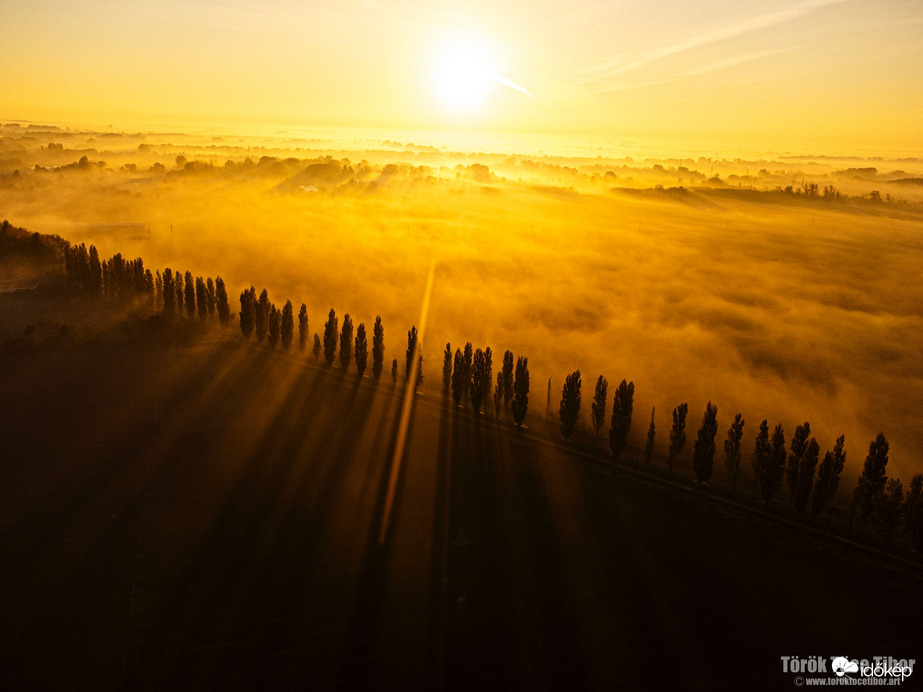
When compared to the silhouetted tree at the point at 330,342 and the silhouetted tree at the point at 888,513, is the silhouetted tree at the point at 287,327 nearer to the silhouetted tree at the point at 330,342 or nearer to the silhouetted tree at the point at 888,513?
the silhouetted tree at the point at 330,342

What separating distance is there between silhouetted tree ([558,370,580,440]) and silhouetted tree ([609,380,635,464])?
214 inches

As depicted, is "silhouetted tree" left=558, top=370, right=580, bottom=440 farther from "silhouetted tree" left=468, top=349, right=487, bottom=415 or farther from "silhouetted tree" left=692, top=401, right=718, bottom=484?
"silhouetted tree" left=692, top=401, right=718, bottom=484

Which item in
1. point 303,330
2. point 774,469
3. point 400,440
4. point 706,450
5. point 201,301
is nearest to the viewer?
point 774,469

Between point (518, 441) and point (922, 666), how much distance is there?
4258 centimetres

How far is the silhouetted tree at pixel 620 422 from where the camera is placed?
6819cm

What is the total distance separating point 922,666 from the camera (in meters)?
40.6

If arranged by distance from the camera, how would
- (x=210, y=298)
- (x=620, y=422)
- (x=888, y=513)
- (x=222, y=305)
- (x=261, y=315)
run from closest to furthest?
(x=888, y=513) < (x=620, y=422) < (x=261, y=315) < (x=222, y=305) < (x=210, y=298)

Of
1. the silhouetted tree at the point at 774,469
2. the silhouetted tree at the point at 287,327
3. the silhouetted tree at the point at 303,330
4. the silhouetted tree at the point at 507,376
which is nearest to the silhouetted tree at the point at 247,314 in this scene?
the silhouetted tree at the point at 287,327

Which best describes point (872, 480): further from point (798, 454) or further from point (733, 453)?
point (733, 453)

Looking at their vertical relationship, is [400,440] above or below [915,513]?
below

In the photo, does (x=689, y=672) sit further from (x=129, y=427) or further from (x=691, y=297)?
(x=691, y=297)

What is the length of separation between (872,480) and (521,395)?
133ft

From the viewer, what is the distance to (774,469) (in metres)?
59.5

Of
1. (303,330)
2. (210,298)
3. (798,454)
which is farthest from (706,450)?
(210,298)
